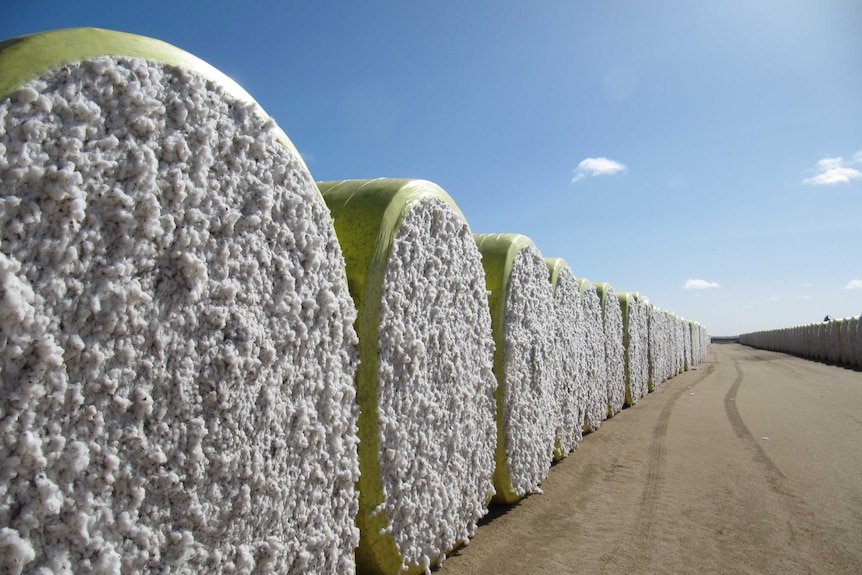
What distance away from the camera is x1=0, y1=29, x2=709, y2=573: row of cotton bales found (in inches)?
52.9

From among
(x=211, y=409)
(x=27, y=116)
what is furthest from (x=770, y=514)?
(x=27, y=116)

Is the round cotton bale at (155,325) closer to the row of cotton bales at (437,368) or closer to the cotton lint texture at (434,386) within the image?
the row of cotton bales at (437,368)

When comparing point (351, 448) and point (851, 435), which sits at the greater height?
point (351, 448)

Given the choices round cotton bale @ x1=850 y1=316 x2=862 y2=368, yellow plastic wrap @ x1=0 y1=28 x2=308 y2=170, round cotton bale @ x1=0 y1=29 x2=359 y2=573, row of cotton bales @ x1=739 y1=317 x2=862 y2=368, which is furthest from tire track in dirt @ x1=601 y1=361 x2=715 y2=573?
row of cotton bales @ x1=739 y1=317 x2=862 y2=368

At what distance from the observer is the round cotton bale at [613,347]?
8.23 meters

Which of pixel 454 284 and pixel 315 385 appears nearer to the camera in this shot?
pixel 315 385

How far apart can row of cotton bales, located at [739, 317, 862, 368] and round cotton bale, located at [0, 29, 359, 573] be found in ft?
85.3

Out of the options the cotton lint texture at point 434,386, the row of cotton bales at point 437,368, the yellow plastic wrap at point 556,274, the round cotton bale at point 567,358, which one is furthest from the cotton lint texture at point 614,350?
the cotton lint texture at point 434,386

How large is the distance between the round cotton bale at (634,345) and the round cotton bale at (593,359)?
1.89 m

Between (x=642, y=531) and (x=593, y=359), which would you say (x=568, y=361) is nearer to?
(x=593, y=359)

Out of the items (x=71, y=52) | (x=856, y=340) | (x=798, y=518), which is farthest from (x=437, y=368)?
(x=856, y=340)

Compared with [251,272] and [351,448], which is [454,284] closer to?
[351,448]

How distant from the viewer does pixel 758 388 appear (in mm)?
13078

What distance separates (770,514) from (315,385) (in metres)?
3.67
